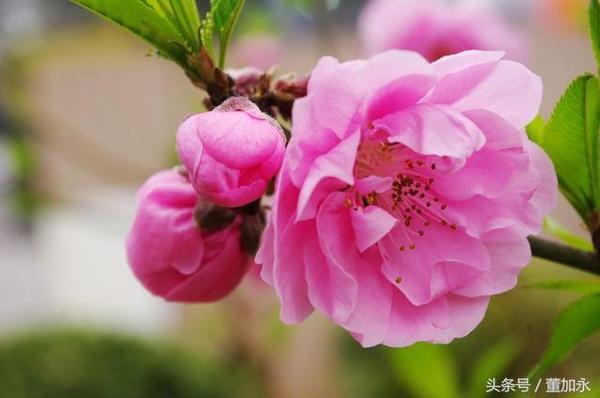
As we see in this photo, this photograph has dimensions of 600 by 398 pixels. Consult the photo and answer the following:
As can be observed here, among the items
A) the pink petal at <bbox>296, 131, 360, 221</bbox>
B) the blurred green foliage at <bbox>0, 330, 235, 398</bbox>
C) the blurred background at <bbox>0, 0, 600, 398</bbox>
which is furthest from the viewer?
the blurred green foliage at <bbox>0, 330, 235, 398</bbox>

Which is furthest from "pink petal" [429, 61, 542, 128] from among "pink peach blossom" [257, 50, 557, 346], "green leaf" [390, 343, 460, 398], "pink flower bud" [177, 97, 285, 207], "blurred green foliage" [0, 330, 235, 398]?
"blurred green foliage" [0, 330, 235, 398]

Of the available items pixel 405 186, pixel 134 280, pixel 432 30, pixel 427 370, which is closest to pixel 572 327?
pixel 405 186

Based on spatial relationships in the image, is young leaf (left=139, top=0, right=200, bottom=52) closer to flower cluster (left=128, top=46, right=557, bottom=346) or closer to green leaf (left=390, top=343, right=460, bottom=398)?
flower cluster (left=128, top=46, right=557, bottom=346)

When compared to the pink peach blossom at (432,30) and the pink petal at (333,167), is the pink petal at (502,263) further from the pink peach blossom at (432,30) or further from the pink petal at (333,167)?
the pink peach blossom at (432,30)

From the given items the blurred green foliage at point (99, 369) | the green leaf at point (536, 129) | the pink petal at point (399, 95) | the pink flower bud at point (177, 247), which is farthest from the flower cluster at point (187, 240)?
the blurred green foliage at point (99, 369)

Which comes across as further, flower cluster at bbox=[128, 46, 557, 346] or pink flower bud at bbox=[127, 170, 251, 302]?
pink flower bud at bbox=[127, 170, 251, 302]

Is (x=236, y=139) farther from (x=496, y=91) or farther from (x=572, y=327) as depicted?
(x=572, y=327)
